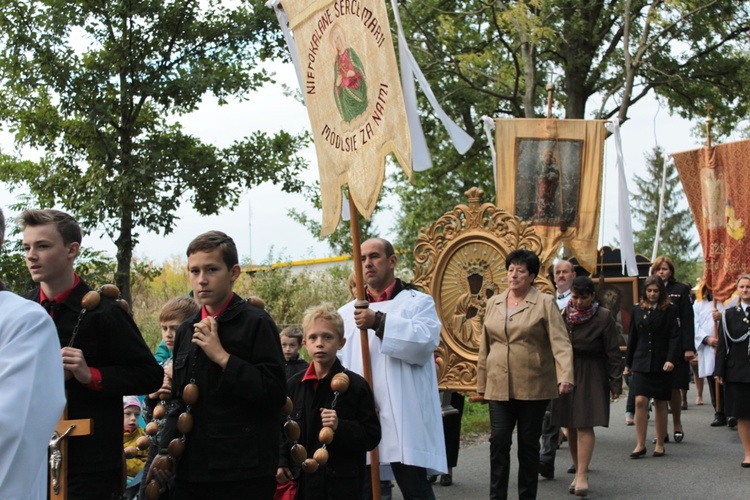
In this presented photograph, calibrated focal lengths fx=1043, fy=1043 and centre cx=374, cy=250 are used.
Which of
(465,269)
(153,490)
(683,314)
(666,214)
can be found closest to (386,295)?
(153,490)

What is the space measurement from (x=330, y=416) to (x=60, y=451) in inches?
63.8

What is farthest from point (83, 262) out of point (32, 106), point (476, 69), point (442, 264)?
point (476, 69)


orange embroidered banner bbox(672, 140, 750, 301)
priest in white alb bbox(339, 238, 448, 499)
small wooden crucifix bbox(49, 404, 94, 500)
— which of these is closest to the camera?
small wooden crucifix bbox(49, 404, 94, 500)

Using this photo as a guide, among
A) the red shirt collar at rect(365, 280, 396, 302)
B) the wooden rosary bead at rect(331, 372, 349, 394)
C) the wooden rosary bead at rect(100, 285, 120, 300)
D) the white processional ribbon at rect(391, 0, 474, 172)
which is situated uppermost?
the white processional ribbon at rect(391, 0, 474, 172)

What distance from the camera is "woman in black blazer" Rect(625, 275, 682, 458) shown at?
10.9m

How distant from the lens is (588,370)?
371 inches

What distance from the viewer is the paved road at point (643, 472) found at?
900 cm

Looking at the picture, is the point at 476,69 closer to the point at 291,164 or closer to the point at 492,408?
the point at 291,164

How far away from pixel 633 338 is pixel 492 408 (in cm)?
365

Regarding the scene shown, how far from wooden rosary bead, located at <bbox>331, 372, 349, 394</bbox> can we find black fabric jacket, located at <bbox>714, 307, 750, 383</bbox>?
20.9 ft

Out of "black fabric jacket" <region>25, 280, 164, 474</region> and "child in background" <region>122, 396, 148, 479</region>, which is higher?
"black fabric jacket" <region>25, 280, 164, 474</region>

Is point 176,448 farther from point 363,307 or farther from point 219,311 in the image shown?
point 363,307

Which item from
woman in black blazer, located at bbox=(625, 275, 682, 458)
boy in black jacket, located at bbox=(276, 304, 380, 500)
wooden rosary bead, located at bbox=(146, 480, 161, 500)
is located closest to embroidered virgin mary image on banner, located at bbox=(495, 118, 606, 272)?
woman in black blazer, located at bbox=(625, 275, 682, 458)

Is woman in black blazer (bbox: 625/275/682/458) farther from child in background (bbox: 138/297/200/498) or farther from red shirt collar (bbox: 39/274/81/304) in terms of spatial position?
red shirt collar (bbox: 39/274/81/304)
